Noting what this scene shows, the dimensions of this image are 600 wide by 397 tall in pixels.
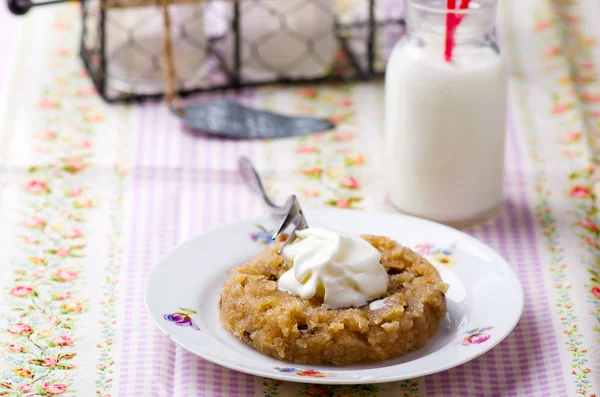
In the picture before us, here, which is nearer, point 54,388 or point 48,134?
point 54,388

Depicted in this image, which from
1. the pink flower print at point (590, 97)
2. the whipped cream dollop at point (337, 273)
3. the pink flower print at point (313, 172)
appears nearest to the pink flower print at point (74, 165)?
the pink flower print at point (313, 172)

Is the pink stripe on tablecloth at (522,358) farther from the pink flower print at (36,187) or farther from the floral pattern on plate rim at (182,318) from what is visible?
the pink flower print at (36,187)

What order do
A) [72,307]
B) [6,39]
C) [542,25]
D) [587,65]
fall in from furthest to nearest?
[6,39] < [542,25] < [587,65] < [72,307]

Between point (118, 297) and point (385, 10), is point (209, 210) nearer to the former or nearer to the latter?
point (118, 297)

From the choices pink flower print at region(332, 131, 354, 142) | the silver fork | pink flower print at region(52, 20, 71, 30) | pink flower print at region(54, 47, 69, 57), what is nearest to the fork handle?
the silver fork

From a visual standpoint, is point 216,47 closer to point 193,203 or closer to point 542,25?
point 193,203

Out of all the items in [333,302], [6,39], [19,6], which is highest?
[19,6]

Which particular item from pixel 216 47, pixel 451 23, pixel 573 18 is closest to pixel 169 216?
pixel 451 23
